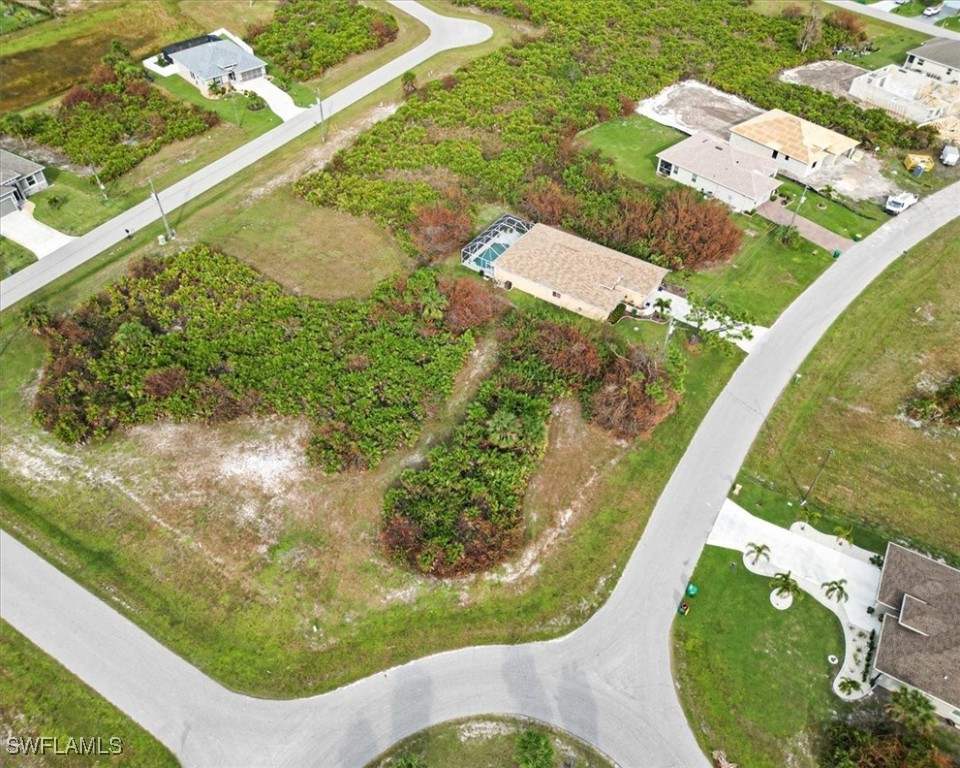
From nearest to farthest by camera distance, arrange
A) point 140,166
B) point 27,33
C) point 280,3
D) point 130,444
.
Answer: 1. point 130,444
2. point 140,166
3. point 27,33
4. point 280,3

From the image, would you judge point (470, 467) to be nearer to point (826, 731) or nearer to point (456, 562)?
point (456, 562)

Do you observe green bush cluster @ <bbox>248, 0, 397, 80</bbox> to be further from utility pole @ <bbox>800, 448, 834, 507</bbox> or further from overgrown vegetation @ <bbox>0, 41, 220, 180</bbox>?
utility pole @ <bbox>800, 448, 834, 507</bbox>

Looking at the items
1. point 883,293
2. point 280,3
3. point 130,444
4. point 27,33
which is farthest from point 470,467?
point 27,33

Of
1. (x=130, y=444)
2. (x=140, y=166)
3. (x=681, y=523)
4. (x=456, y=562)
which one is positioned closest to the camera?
(x=456, y=562)

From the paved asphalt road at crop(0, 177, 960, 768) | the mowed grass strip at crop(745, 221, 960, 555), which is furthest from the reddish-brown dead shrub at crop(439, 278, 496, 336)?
the mowed grass strip at crop(745, 221, 960, 555)

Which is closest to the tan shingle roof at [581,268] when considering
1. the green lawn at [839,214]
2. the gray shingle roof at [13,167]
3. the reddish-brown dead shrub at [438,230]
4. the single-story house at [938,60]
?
the reddish-brown dead shrub at [438,230]

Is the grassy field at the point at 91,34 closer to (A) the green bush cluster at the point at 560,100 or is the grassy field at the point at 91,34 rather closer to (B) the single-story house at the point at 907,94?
(A) the green bush cluster at the point at 560,100

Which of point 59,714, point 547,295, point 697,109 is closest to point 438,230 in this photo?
point 547,295
